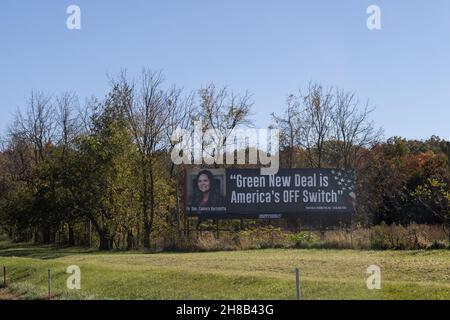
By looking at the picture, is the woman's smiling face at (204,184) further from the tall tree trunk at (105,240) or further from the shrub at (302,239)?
the tall tree trunk at (105,240)

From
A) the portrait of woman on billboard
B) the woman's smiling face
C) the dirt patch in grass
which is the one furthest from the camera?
the woman's smiling face

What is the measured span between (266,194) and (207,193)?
12.5ft

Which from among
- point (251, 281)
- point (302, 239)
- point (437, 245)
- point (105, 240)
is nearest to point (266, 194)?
point (302, 239)

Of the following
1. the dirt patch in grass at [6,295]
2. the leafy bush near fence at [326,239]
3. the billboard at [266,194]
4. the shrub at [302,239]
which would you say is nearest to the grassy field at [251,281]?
the dirt patch in grass at [6,295]

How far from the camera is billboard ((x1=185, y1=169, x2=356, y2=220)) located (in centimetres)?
4097

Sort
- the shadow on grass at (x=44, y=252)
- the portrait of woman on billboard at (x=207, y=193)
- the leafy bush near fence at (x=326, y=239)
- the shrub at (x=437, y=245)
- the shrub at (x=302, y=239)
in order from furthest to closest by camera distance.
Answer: the portrait of woman on billboard at (x=207, y=193) → the shadow on grass at (x=44, y=252) → the shrub at (x=302, y=239) → the leafy bush near fence at (x=326, y=239) → the shrub at (x=437, y=245)

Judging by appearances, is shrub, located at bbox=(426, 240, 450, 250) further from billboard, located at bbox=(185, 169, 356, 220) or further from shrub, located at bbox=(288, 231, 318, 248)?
billboard, located at bbox=(185, 169, 356, 220)

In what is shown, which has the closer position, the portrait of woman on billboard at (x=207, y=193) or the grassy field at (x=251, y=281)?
the grassy field at (x=251, y=281)

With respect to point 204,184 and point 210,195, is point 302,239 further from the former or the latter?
point 204,184

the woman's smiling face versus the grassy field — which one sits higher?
the woman's smiling face

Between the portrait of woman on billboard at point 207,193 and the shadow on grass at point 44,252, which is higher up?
the portrait of woman on billboard at point 207,193

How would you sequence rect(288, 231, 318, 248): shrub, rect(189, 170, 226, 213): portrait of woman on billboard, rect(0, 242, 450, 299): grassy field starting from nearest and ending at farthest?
rect(0, 242, 450, 299): grassy field, rect(288, 231, 318, 248): shrub, rect(189, 170, 226, 213): portrait of woman on billboard

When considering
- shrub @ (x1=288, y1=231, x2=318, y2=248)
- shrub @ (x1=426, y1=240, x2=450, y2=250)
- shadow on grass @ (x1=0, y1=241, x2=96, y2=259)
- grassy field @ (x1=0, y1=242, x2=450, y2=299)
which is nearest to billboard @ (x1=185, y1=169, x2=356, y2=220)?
shrub @ (x1=288, y1=231, x2=318, y2=248)

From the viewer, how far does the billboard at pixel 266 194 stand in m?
41.0
